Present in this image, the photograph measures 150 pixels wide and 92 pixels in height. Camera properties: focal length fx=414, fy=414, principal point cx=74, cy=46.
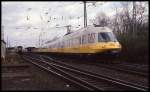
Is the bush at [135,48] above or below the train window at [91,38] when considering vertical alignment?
below

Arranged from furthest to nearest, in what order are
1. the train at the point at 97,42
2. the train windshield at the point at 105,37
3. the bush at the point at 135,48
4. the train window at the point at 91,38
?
the bush at the point at 135,48
the train window at the point at 91,38
the train windshield at the point at 105,37
the train at the point at 97,42

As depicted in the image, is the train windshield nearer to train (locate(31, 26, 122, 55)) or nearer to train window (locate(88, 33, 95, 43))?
train (locate(31, 26, 122, 55))

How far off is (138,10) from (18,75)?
46.4 metres

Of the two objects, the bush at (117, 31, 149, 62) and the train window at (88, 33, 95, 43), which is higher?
the train window at (88, 33, 95, 43)

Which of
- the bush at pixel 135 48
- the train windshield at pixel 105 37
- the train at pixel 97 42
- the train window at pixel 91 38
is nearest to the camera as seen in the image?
the train at pixel 97 42

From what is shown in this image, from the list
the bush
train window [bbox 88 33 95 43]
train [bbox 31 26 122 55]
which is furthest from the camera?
the bush

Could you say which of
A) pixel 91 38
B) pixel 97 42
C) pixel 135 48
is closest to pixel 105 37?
pixel 97 42

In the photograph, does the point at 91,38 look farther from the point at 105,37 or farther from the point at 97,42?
the point at 105,37

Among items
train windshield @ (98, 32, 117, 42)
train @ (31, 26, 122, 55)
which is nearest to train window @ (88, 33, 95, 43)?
train @ (31, 26, 122, 55)

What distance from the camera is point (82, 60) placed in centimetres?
3834

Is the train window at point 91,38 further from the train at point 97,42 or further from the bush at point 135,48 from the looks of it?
the bush at point 135,48

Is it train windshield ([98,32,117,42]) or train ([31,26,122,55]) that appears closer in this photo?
train ([31,26,122,55])

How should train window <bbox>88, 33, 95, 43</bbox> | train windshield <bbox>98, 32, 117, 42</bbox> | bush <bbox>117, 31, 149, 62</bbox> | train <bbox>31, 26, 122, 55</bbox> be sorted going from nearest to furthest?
train <bbox>31, 26, 122, 55</bbox>, train windshield <bbox>98, 32, 117, 42</bbox>, train window <bbox>88, 33, 95, 43</bbox>, bush <bbox>117, 31, 149, 62</bbox>

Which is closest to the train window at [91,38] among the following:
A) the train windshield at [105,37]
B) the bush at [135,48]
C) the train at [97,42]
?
the train at [97,42]
